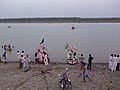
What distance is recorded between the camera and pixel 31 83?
61.0ft

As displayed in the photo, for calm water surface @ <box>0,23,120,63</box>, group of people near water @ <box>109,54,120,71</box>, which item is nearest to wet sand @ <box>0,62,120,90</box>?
group of people near water @ <box>109,54,120,71</box>

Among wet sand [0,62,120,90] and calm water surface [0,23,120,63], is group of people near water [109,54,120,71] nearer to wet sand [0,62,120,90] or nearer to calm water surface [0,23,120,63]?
wet sand [0,62,120,90]

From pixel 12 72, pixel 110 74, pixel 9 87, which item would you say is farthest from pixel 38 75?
pixel 110 74

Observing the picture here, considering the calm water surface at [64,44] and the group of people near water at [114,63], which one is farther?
the calm water surface at [64,44]

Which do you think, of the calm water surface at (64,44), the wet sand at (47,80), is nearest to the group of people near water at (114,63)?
the wet sand at (47,80)

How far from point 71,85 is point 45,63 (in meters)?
9.00

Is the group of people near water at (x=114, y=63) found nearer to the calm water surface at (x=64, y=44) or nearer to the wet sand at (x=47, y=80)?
the wet sand at (x=47, y=80)

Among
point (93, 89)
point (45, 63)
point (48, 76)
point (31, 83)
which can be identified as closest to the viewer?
point (93, 89)

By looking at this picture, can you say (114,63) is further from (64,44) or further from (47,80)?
(64,44)

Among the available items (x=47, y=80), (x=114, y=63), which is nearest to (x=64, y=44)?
(x=114, y=63)

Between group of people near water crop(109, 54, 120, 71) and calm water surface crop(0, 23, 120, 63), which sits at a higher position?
group of people near water crop(109, 54, 120, 71)

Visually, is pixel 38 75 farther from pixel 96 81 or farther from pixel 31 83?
pixel 96 81

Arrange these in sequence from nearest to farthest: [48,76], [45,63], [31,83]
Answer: [31,83] < [48,76] < [45,63]

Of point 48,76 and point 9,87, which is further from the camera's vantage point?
point 48,76
